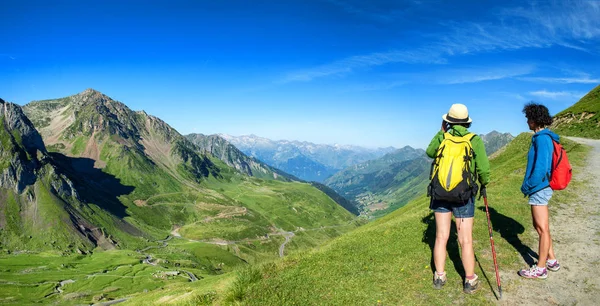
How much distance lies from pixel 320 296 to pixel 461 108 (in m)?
7.90

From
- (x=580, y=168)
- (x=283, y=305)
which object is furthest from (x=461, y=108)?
(x=580, y=168)

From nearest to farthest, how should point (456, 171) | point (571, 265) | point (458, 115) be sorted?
1. point (456, 171)
2. point (458, 115)
3. point (571, 265)

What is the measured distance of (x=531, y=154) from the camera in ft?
41.1

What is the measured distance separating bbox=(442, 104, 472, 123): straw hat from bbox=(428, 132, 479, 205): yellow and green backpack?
550 millimetres

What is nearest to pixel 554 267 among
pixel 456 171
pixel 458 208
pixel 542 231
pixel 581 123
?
pixel 542 231

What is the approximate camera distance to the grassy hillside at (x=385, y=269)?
35.9 ft

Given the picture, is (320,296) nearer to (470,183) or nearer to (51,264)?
(470,183)

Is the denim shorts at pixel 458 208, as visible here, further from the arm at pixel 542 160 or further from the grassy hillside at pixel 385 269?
the arm at pixel 542 160

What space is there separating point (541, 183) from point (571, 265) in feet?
11.7

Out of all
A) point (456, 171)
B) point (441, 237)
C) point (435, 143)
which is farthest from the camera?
point (441, 237)

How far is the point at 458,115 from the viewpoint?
11.1 metres

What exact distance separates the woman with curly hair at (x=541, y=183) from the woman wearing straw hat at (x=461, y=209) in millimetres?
2632

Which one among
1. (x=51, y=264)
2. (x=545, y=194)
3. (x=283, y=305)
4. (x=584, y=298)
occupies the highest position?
(x=545, y=194)

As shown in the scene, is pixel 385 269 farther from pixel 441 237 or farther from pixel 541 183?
pixel 541 183
